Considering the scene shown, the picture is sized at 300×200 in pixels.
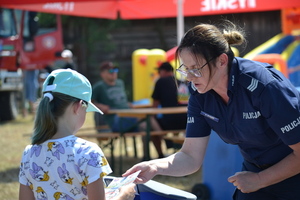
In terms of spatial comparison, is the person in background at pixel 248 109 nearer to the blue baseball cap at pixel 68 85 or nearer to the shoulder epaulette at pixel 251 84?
the shoulder epaulette at pixel 251 84

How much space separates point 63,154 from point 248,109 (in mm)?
872

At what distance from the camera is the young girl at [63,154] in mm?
2277

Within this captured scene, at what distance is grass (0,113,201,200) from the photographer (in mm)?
5742

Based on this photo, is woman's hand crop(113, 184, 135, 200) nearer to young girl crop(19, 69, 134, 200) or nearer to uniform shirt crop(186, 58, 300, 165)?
young girl crop(19, 69, 134, 200)

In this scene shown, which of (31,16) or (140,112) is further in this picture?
(31,16)

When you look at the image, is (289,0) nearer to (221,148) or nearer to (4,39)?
(221,148)

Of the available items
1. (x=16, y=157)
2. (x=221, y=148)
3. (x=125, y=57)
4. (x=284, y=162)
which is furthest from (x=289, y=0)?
(x=125, y=57)

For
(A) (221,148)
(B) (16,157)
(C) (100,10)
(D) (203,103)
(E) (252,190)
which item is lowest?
(B) (16,157)

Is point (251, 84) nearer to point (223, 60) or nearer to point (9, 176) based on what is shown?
point (223, 60)

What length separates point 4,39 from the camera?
13156 millimetres

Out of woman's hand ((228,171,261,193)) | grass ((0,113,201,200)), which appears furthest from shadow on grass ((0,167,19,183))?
woman's hand ((228,171,261,193))

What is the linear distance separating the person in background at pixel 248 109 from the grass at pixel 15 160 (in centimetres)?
294

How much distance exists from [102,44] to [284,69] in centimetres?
1182

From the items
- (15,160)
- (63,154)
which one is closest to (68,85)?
(63,154)
